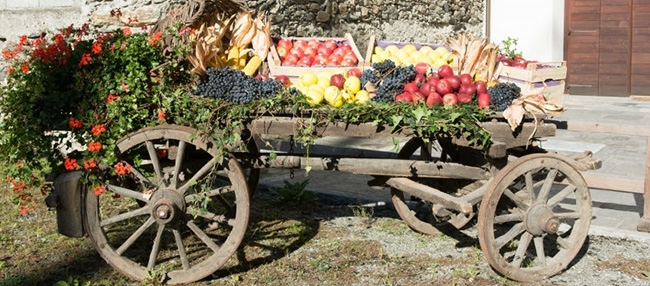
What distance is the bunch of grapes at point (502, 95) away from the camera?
4.05 meters

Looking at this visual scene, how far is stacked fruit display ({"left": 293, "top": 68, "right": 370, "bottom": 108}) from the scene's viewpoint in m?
4.23

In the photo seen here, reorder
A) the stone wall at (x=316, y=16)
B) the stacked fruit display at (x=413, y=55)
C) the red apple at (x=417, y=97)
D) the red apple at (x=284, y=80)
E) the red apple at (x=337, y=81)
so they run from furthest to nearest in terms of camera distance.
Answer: the stone wall at (x=316, y=16)
the stacked fruit display at (x=413, y=55)
the red apple at (x=284, y=80)
the red apple at (x=337, y=81)
the red apple at (x=417, y=97)

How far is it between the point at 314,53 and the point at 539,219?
1907mm

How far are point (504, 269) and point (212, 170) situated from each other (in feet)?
5.29

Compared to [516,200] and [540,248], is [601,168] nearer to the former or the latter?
[540,248]

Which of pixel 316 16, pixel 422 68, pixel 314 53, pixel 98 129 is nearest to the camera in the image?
pixel 98 129

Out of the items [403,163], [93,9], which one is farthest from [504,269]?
[93,9]

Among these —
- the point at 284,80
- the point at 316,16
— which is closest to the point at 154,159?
the point at 284,80

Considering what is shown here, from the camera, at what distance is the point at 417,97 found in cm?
416

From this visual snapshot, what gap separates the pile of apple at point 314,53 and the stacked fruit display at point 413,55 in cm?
19

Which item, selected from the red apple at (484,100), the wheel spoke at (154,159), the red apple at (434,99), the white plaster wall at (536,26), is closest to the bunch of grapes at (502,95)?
the red apple at (484,100)

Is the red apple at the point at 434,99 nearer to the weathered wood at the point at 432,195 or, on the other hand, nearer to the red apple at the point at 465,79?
the red apple at the point at 465,79

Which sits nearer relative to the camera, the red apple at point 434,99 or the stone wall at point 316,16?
the red apple at point 434,99

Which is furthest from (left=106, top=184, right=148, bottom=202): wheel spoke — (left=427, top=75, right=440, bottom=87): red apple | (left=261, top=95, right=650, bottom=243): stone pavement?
(left=261, top=95, right=650, bottom=243): stone pavement
